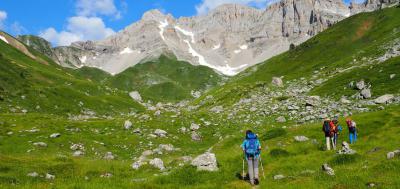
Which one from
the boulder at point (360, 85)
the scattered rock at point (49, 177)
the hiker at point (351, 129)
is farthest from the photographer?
the boulder at point (360, 85)

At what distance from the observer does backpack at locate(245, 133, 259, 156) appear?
22.6 metres

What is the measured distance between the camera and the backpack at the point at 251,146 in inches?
891

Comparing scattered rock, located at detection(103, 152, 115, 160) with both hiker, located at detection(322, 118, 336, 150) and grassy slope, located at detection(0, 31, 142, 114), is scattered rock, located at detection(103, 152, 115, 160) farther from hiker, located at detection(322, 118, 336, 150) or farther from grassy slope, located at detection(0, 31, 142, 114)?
grassy slope, located at detection(0, 31, 142, 114)

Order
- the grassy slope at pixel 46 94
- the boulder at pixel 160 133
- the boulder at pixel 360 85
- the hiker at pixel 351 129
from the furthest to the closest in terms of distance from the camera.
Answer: the grassy slope at pixel 46 94, the boulder at pixel 360 85, the boulder at pixel 160 133, the hiker at pixel 351 129

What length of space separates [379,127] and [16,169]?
33.6 m

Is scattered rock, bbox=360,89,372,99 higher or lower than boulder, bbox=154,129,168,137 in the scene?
higher

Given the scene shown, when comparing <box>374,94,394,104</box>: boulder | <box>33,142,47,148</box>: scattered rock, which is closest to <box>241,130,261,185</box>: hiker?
<box>33,142,47,148</box>: scattered rock

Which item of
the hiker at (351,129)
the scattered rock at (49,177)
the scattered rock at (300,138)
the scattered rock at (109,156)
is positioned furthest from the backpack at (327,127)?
the scattered rock at (109,156)

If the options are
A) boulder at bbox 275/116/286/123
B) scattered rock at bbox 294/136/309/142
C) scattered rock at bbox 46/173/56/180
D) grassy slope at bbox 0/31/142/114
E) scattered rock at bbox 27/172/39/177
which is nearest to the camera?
scattered rock at bbox 46/173/56/180

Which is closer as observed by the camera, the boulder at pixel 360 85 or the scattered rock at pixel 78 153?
the scattered rock at pixel 78 153

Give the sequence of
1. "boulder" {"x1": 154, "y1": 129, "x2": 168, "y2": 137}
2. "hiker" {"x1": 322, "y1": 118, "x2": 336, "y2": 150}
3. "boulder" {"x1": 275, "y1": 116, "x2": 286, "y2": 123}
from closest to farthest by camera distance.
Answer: "hiker" {"x1": 322, "y1": 118, "x2": 336, "y2": 150}
"boulder" {"x1": 275, "y1": 116, "x2": 286, "y2": 123}
"boulder" {"x1": 154, "y1": 129, "x2": 168, "y2": 137}

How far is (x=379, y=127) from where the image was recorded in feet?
130

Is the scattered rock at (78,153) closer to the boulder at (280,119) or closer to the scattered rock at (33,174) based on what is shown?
the scattered rock at (33,174)

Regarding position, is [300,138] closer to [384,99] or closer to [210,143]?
[210,143]
